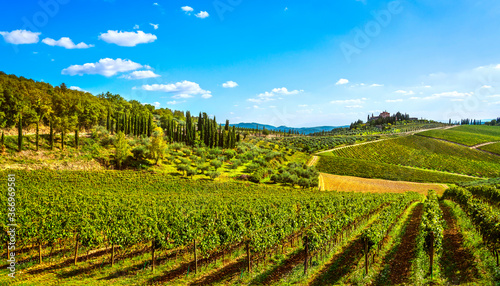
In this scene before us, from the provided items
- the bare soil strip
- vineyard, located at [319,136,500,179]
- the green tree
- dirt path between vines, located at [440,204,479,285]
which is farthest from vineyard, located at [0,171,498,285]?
vineyard, located at [319,136,500,179]

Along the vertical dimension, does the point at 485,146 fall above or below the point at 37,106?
below

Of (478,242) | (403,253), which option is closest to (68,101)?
(403,253)

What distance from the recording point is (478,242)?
24422 mm

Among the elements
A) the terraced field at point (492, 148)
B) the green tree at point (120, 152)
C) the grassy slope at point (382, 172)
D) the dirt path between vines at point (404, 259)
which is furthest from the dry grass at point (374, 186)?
the terraced field at point (492, 148)

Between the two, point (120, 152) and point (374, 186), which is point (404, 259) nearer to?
point (374, 186)

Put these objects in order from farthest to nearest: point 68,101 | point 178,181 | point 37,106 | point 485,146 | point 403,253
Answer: point 485,146
point 68,101
point 37,106
point 178,181
point 403,253

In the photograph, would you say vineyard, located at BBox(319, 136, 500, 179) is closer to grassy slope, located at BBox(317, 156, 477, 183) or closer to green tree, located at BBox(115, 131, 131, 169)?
grassy slope, located at BBox(317, 156, 477, 183)

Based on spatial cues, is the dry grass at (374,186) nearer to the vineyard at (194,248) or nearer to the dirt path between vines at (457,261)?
the vineyard at (194,248)

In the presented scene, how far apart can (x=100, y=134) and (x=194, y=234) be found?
76696 mm

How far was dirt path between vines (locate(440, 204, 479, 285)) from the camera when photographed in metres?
17.9

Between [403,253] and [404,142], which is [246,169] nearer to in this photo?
[403,253]

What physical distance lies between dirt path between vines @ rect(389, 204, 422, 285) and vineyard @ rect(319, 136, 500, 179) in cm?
6698

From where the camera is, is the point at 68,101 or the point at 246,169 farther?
the point at 246,169

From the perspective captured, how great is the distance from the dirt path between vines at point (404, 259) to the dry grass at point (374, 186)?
4321 cm
